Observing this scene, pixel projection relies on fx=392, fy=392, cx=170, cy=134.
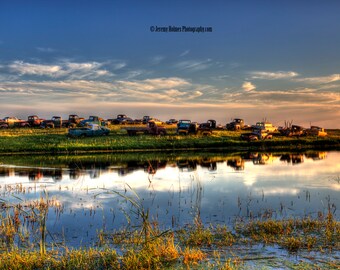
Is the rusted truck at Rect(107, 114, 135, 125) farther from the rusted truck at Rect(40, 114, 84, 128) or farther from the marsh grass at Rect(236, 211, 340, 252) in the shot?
the marsh grass at Rect(236, 211, 340, 252)

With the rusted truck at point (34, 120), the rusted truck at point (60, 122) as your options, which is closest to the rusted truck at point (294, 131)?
the rusted truck at point (60, 122)

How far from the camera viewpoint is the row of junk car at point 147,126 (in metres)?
66.6

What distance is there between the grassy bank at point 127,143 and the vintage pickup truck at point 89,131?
1283 mm

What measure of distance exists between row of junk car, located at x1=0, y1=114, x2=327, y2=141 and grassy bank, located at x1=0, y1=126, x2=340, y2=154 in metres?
1.82

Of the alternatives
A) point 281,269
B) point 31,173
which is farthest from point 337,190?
point 31,173

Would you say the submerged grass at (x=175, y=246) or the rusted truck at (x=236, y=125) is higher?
the rusted truck at (x=236, y=125)

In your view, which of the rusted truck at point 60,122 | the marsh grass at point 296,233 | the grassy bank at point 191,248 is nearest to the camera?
the grassy bank at point 191,248

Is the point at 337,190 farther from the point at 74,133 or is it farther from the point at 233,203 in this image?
the point at 74,133

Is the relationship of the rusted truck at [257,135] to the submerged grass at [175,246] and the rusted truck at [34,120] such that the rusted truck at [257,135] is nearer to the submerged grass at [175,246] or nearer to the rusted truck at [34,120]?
the rusted truck at [34,120]

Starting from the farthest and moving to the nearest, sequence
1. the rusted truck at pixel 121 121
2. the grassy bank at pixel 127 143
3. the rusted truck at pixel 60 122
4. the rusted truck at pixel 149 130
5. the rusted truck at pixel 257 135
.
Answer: the rusted truck at pixel 121 121, the rusted truck at pixel 60 122, the rusted truck at pixel 149 130, the rusted truck at pixel 257 135, the grassy bank at pixel 127 143

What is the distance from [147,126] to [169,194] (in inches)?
2059

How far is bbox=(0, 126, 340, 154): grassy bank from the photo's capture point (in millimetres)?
55938

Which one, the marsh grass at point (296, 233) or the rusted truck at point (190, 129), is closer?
the marsh grass at point (296, 233)

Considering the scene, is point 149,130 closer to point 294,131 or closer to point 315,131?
point 294,131
